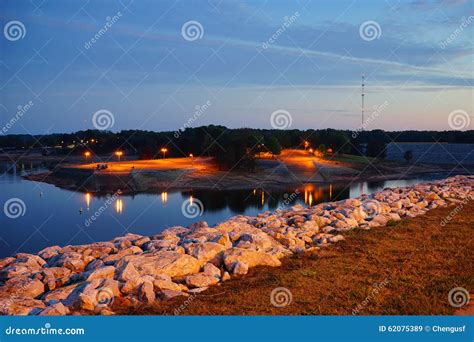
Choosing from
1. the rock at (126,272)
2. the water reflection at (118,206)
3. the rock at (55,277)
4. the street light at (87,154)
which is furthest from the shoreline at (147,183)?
the rock at (126,272)

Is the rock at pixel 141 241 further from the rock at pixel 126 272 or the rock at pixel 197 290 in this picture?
the rock at pixel 197 290

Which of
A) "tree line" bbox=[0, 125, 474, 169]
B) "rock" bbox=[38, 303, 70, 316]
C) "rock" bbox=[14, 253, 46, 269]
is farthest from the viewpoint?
"tree line" bbox=[0, 125, 474, 169]

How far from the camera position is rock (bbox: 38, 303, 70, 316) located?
5.28 meters

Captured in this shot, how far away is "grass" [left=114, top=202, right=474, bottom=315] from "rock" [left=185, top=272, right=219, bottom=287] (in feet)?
0.62

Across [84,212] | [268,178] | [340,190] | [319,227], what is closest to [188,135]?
[268,178]

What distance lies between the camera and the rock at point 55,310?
5.28 m

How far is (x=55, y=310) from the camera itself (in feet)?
17.5

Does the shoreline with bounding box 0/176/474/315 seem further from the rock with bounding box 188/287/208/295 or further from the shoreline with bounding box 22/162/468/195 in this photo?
the shoreline with bounding box 22/162/468/195

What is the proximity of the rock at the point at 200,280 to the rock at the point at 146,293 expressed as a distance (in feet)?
2.07

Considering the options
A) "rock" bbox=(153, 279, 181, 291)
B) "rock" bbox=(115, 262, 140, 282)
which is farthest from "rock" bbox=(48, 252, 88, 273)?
"rock" bbox=(153, 279, 181, 291)

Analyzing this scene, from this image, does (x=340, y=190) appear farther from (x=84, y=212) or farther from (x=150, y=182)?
(x=84, y=212)

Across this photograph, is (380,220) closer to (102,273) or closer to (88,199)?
(102,273)

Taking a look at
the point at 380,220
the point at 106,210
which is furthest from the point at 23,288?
the point at 106,210
